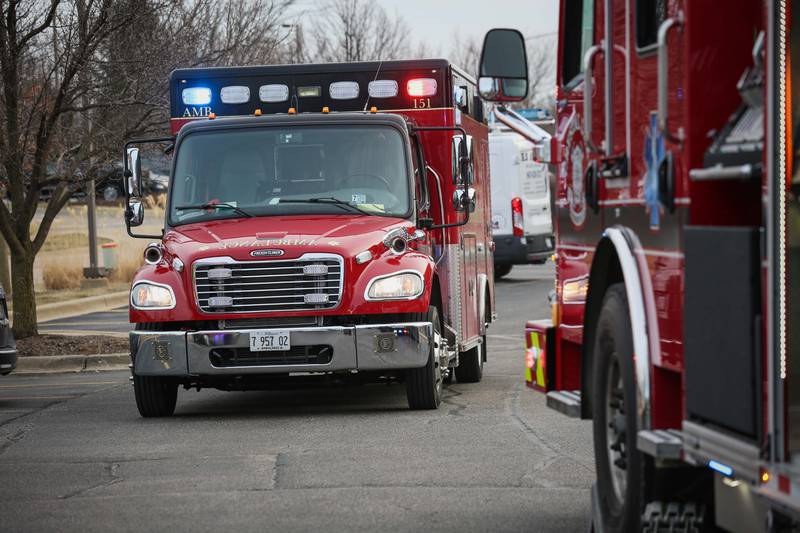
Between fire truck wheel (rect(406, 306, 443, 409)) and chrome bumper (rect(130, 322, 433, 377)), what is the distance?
27 centimetres

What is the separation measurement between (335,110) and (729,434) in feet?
29.0

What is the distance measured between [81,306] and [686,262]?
20496mm

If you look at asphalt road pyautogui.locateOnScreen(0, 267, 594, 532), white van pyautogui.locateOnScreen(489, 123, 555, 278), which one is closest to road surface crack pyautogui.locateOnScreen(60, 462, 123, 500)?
asphalt road pyautogui.locateOnScreen(0, 267, 594, 532)

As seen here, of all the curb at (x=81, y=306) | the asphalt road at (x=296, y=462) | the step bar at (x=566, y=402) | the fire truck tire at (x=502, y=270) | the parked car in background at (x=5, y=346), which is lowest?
the fire truck tire at (x=502, y=270)

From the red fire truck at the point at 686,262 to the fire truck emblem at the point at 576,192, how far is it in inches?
0.4

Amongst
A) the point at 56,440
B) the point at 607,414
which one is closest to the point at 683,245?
the point at 607,414

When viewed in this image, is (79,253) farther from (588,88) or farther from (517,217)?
(588,88)

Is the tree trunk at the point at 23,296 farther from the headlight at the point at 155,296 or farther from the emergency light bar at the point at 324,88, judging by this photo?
the headlight at the point at 155,296

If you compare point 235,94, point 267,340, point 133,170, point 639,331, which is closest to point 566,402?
point 639,331

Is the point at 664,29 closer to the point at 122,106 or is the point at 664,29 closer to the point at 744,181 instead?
the point at 744,181

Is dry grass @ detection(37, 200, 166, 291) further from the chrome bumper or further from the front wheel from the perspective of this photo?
the chrome bumper

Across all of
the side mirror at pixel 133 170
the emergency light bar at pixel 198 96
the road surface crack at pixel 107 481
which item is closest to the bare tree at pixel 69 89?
the emergency light bar at pixel 198 96

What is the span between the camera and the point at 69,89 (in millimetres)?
16844

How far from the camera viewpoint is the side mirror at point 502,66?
25.5 ft
